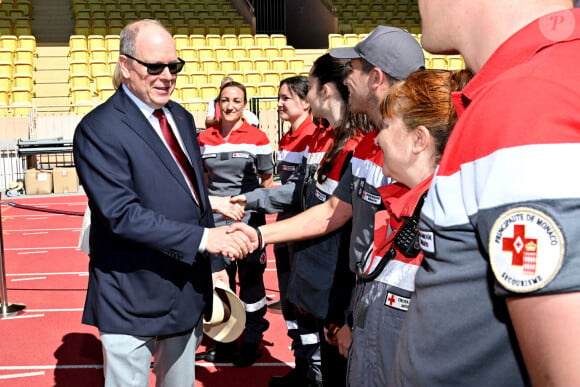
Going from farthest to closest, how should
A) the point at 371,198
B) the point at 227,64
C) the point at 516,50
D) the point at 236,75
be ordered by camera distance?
1. the point at 227,64
2. the point at 236,75
3. the point at 371,198
4. the point at 516,50

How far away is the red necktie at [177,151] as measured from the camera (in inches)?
108

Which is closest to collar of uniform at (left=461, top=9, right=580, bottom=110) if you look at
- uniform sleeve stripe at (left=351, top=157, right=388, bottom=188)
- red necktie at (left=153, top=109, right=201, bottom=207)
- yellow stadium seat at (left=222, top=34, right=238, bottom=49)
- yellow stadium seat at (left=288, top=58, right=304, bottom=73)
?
uniform sleeve stripe at (left=351, top=157, right=388, bottom=188)

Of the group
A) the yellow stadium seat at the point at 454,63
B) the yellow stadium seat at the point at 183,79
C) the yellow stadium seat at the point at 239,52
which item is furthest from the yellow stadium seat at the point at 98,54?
the yellow stadium seat at the point at 454,63

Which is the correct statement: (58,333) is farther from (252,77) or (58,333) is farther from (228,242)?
(252,77)

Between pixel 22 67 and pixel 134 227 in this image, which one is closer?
pixel 134 227

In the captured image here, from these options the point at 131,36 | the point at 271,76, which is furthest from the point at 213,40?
the point at 131,36

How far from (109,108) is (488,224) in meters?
2.07

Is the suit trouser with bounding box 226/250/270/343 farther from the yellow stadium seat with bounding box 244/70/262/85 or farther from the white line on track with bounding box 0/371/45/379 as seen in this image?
the yellow stadium seat with bounding box 244/70/262/85

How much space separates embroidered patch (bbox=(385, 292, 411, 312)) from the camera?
6.15 ft

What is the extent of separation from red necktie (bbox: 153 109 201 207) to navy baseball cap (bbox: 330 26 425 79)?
87cm

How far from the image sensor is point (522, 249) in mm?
797

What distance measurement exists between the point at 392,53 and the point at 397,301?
1080 mm

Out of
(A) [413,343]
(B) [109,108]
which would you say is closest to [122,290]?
(B) [109,108]

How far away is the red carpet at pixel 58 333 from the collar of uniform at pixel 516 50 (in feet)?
12.3
